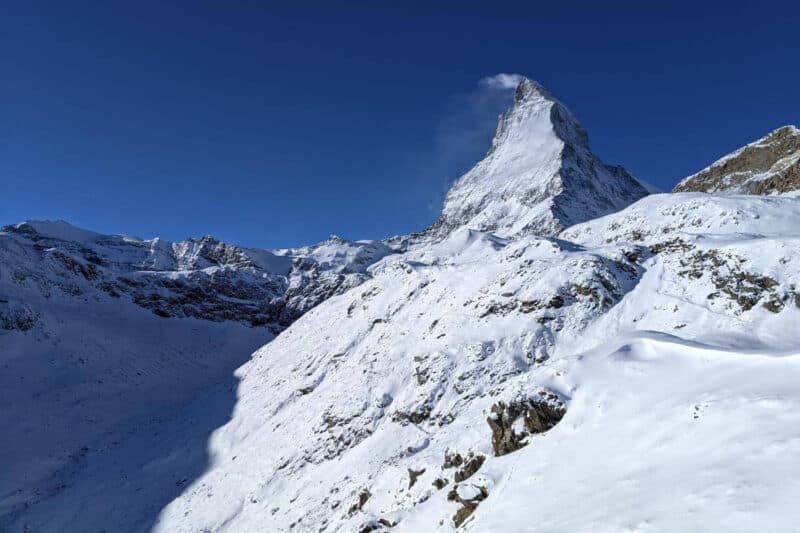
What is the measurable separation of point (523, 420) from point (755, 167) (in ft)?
226

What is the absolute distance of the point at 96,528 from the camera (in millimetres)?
29016

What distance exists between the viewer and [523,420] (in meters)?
16.1

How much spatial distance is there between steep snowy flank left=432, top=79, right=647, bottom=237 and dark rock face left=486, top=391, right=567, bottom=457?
7312cm

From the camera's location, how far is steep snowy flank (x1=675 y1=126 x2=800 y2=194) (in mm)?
58284

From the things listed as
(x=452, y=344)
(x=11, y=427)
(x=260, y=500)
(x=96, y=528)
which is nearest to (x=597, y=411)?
(x=452, y=344)

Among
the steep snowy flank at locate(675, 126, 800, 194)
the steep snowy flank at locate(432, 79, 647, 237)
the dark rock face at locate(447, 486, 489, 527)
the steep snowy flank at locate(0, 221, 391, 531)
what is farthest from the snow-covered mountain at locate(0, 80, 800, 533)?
the steep snowy flank at locate(432, 79, 647, 237)

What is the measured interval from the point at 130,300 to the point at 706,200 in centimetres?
8326

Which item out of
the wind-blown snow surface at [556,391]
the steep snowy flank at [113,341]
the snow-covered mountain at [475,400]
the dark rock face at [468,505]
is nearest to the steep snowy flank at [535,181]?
the steep snowy flank at [113,341]

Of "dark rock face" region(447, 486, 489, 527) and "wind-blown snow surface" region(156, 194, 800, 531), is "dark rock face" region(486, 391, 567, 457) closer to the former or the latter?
"wind-blown snow surface" region(156, 194, 800, 531)

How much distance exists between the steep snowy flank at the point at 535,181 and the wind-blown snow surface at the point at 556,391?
176 feet

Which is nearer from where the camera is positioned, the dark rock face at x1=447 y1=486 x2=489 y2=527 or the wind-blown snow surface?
the wind-blown snow surface

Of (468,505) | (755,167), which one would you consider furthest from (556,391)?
(755,167)

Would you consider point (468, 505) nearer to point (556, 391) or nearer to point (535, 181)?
point (556, 391)

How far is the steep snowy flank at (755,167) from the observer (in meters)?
58.3
